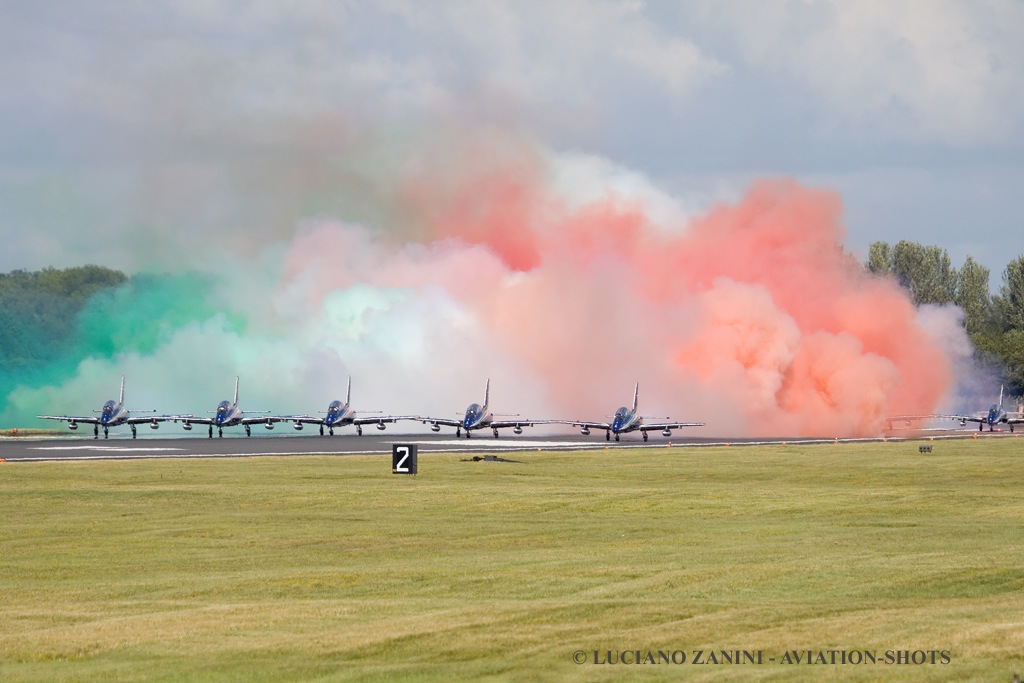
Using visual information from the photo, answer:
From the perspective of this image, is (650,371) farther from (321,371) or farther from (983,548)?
(983,548)

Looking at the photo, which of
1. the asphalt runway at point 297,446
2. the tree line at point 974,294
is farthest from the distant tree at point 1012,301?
the asphalt runway at point 297,446

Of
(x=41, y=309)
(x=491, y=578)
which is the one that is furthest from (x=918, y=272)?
(x=491, y=578)

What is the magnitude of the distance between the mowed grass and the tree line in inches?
4657

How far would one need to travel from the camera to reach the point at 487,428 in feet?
341

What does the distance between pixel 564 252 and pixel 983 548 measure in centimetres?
8627

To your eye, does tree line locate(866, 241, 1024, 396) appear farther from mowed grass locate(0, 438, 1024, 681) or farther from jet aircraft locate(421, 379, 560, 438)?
mowed grass locate(0, 438, 1024, 681)

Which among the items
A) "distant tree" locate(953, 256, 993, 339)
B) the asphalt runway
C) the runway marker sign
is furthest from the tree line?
the runway marker sign

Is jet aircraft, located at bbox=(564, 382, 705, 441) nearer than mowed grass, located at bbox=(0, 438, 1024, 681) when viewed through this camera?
No

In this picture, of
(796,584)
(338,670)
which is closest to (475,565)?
(796,584)

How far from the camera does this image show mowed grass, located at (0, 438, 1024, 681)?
17094mm

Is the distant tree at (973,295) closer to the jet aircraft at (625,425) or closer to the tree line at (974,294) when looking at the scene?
the tree line at (974,294)

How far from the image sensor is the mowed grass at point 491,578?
17094mm

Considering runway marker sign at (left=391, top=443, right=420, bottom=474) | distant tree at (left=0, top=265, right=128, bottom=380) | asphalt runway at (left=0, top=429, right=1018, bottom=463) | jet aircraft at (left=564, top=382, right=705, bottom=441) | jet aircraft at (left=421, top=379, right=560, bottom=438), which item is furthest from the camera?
distant tree at (left=0, top=265, right=128, bottom=380)

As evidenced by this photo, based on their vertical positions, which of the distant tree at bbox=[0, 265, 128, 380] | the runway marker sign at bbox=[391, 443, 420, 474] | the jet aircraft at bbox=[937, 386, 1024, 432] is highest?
the distant tree at bbox=[0, 265, 128, 380]
